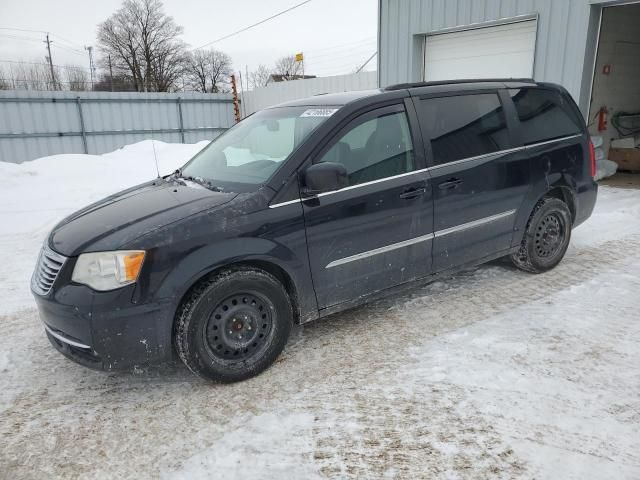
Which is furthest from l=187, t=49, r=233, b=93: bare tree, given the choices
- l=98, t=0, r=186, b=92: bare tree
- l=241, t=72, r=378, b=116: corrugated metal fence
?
l=241, t=72, r=378, b=116: corrugated metal fence

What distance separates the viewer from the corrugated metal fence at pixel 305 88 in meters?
15.8

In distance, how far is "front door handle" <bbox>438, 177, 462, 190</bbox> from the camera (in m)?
3.75

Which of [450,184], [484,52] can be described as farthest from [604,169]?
[450,184]

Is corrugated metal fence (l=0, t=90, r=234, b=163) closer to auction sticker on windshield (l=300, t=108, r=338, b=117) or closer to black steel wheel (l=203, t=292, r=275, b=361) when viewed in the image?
auction sticker on windshield (l=300, t=108, r=338, b=117)

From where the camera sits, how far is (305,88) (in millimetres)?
18484

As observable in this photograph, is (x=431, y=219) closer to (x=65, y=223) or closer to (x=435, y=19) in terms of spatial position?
(x=65, y=223)

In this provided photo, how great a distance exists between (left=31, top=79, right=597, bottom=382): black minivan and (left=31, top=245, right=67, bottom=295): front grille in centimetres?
1

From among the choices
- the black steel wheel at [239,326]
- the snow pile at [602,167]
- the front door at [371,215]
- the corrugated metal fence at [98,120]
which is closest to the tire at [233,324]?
the black steel wheel at [239,326]

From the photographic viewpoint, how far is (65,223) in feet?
10.8

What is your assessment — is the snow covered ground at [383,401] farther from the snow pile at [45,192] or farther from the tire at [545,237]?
the snow pile at [45,192]

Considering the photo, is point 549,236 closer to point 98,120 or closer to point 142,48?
point 98,120

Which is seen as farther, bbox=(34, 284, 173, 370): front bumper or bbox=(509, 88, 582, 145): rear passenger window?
bbox=(509, 88, 582, 145): rear passenger window

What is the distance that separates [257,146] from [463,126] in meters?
1.71

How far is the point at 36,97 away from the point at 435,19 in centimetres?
1343
